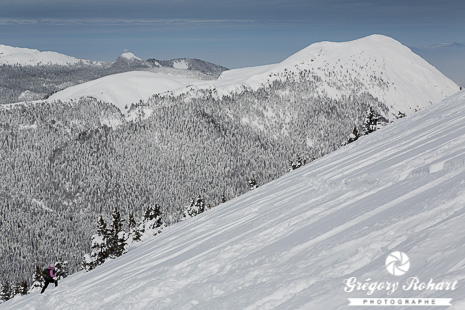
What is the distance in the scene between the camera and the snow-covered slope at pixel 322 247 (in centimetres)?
443

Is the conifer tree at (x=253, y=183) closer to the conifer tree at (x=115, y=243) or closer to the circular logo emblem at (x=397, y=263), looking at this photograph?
the conifer tree at (x=115, y=243)

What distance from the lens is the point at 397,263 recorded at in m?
4.35

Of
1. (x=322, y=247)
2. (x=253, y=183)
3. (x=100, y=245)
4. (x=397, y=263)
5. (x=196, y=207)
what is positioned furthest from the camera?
(x=196, y=207)

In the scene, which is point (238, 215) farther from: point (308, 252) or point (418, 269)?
point (418, 269)

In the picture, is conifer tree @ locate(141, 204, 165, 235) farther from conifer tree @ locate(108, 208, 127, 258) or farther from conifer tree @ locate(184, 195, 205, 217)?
conifer tree @ locate(184, 195, 205, 217)

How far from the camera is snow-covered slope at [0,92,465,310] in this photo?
4426 mm

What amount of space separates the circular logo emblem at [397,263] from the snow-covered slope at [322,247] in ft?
0.23

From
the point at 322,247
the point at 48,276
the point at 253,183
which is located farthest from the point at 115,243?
the point at 322,247

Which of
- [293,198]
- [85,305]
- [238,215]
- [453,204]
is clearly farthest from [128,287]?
A: [453,204]

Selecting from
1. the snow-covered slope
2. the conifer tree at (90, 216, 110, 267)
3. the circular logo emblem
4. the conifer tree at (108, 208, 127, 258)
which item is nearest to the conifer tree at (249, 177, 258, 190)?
the conifer tree at (108, 208, 127, 258)

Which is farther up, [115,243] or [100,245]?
[100,245]

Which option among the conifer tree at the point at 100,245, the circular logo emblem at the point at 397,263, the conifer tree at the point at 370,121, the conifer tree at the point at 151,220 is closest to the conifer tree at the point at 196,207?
the conifer tree at the point at 151,220

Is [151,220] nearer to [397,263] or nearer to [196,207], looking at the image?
[196,207]

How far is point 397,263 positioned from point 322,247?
1686mm
